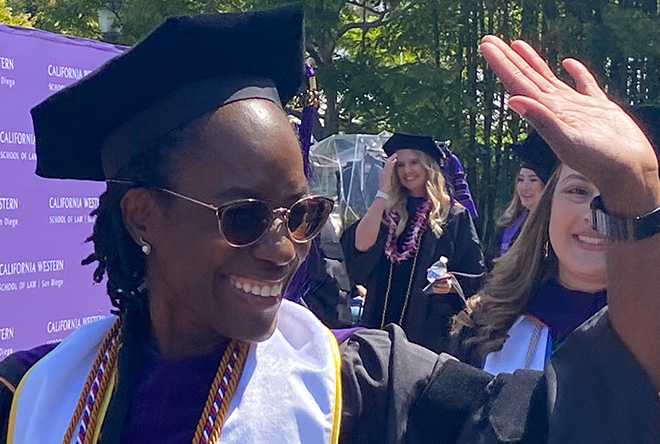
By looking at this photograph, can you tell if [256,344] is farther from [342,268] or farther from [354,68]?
[354,68]

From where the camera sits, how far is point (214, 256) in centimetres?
185

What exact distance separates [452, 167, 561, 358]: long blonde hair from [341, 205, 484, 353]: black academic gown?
2375mm

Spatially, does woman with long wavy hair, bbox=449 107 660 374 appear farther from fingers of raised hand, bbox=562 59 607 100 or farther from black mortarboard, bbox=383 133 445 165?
black mortarboard, bbox=383 133 445 165

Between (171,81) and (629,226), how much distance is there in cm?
93

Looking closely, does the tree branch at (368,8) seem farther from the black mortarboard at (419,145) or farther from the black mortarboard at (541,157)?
the black mortarboard at (541,157)

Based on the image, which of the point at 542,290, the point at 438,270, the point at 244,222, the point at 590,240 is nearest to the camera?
the point at 244,222

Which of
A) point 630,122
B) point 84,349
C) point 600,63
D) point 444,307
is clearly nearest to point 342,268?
point 444,307

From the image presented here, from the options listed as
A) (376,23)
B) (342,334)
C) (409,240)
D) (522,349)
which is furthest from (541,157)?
(376,23)

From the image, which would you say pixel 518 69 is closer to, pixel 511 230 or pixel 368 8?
pixel 511 230

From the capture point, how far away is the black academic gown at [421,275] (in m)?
5.95

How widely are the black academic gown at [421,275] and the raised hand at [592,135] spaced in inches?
162

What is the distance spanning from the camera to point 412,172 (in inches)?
258

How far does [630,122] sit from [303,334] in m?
0.75

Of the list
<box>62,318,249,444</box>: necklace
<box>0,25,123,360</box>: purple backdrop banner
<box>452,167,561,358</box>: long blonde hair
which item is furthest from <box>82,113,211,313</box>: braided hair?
<box>452,167,561,358</box>: long blonde hair
